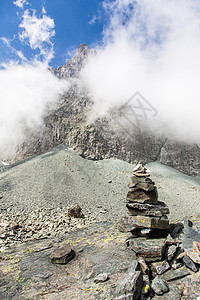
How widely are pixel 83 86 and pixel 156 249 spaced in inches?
3343

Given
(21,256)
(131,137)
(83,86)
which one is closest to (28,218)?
(21,256)

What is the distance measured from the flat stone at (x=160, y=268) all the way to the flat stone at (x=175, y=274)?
16 centimetres

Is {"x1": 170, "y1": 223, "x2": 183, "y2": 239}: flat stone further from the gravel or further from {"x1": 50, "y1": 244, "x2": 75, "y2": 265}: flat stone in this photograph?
the gravel

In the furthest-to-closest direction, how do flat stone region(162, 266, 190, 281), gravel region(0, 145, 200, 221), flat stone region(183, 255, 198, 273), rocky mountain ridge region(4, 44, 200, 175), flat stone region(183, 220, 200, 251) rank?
rocky mountain ridge region(4, 44, 200, 175) → gravel region(0, 145, 200, 221) → flat stone region(183, 220, 200, 251) → flat stone region(183, 255, 198, 273) → flat stone region(162, 266, 190, 281)

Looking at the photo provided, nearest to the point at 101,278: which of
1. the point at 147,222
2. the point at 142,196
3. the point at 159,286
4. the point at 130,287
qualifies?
the point at 130,287

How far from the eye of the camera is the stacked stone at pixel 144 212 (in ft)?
32.7

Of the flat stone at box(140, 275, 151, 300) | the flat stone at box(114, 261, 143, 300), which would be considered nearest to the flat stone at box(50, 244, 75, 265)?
the flat stone at box(114, 261, 143, 300)

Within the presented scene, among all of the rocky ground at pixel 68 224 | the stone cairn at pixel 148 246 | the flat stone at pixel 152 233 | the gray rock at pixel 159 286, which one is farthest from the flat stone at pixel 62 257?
the gray rock at pixel 159 286

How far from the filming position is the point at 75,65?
100500mm

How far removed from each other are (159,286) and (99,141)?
55695 millimetres

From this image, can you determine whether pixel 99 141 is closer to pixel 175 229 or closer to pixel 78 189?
pixel 78 189

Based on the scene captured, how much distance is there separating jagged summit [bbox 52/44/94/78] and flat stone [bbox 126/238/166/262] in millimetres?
96908

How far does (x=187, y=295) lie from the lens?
18.6ft

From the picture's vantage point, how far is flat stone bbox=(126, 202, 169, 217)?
34.7 feet
